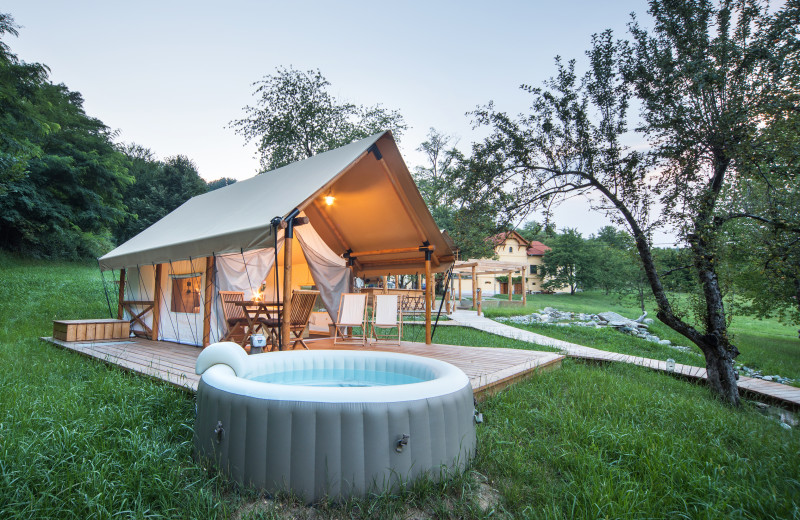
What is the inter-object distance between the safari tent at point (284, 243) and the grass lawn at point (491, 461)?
1.97 meters

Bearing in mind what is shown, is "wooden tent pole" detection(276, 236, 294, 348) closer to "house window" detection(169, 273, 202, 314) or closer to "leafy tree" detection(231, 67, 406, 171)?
"house window" detection(169, 273, 202, 314)

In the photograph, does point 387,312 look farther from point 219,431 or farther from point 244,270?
point 219,431

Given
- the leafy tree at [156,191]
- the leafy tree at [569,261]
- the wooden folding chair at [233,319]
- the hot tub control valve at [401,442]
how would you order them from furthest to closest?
the leafy tree at [569,261]
the leafy tree at [156,191]
the wooden folding chair at [233,319]
the hot tub control valve at [401,442]

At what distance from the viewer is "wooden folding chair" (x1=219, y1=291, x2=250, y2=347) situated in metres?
5.51

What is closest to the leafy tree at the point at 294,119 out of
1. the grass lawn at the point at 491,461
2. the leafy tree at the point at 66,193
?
the leafy tree at the point at 66,193

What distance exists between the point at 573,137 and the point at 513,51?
456cm

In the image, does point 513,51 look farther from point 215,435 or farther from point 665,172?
point 215,435

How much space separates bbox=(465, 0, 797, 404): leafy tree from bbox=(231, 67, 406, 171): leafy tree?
1115 centimetres

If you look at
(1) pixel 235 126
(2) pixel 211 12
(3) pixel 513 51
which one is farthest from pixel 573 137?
(1) pixel 235 126

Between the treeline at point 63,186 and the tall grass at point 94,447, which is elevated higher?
the treeline at point 63,186

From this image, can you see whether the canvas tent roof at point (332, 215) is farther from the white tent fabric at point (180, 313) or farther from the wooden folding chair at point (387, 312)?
the wooden folding chair at point (387, 312)

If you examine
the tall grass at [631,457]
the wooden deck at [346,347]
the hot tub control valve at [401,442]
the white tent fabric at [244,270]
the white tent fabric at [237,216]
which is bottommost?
the tall grass at [631,457]

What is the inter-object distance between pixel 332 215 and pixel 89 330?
438 cm

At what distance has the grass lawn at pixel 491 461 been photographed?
1921mm
